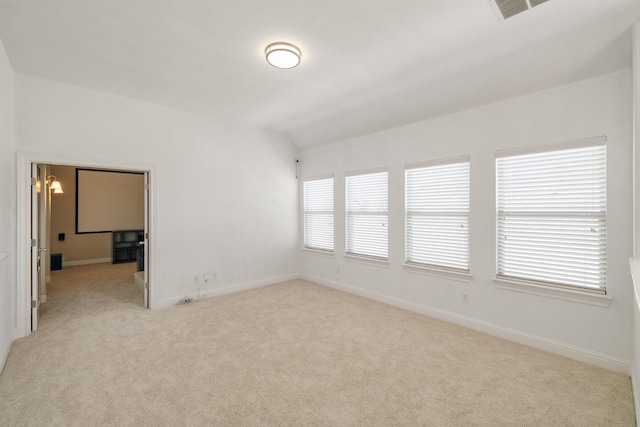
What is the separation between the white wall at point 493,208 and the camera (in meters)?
2.59

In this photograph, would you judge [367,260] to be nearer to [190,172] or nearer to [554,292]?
[554,292]

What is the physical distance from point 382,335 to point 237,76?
3.31 meters

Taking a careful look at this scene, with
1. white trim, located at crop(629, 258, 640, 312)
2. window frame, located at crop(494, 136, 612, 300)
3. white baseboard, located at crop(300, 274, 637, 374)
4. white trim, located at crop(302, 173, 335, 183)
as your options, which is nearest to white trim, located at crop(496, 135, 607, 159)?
window frame, located at crop(494, 136, 612, 300)

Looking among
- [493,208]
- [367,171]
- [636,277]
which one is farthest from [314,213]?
[636,277]

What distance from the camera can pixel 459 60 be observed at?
293cm

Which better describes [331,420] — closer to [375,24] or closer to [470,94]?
[375,24]

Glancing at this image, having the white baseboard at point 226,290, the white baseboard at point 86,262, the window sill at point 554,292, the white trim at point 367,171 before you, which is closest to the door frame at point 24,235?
the white baseboard at point 226,290

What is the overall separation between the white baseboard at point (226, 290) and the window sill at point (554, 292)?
11.8 ft

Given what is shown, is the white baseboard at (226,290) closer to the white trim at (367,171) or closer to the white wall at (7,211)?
the white wall at (7,211)

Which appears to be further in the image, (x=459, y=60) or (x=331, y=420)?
(x=459, y=60)

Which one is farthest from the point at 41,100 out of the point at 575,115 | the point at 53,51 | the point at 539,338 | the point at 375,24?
the point at 539,338

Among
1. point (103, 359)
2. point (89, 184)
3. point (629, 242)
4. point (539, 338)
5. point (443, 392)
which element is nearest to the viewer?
point (443, 392)

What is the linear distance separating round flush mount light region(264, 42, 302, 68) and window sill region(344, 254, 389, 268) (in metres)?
2.96

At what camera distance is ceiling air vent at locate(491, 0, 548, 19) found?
2.07 meters
